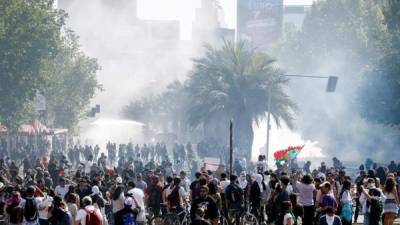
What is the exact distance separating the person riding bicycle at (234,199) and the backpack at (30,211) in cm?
488

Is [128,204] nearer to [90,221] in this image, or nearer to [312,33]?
[90,221]

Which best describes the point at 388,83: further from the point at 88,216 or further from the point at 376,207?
the point at 88,216

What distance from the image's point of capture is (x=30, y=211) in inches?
763

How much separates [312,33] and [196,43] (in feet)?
263

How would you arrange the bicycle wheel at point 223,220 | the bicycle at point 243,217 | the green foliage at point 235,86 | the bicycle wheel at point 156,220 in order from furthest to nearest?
the green foliage at point 235,86, the bicycle wheel at point 156,220, the bicycle at point 243,217, the bicycle wheel at point 223,220

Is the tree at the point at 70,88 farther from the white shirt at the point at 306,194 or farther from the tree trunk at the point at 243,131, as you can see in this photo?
the white shirt at the point at 306,194

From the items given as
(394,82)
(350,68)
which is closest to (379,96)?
(394,82)

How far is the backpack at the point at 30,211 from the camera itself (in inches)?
763

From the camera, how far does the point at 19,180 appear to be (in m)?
25.0

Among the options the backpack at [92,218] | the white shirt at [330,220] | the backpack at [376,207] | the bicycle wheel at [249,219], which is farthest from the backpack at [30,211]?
the backpack at [376,207]

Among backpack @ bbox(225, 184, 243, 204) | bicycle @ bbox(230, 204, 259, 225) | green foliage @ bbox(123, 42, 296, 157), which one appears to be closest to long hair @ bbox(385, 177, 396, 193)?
backpack @ bbox(225, 184, 243, 204)

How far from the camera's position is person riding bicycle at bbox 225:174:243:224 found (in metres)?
22.6

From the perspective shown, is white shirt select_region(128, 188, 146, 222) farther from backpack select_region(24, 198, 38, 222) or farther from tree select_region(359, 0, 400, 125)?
tree select_region(359, 0, 400, 125)

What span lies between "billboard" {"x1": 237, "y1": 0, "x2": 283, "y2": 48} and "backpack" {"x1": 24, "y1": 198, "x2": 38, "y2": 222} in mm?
121545
